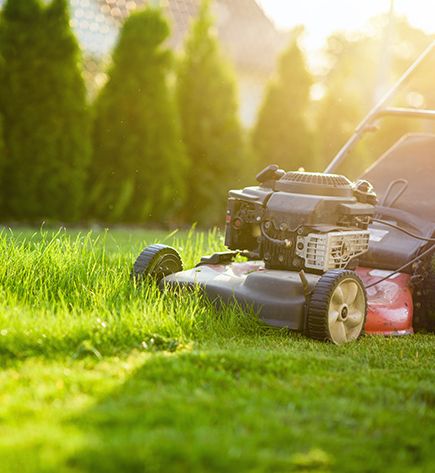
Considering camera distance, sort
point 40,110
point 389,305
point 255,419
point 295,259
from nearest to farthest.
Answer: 1. point 255,419
2. point 295,259
3. point 389,305
4. point 40,110

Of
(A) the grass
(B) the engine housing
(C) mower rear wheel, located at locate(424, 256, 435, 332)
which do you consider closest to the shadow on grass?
(A) the grass

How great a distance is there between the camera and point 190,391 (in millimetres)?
3510

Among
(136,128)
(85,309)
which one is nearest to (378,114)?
(85,309)

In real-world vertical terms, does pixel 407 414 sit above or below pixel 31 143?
below

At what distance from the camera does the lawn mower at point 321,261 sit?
4.83 meters

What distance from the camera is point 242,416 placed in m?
3.19

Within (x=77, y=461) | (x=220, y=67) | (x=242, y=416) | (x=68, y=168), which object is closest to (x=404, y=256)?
(x=242, y=416)

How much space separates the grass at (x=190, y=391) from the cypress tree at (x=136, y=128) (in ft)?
19.6

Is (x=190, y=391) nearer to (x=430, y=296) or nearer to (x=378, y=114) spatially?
(x=430, y=296)

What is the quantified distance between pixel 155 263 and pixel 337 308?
1.16 m

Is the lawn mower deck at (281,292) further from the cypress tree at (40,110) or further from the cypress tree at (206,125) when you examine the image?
the cypress tree at (206,125)

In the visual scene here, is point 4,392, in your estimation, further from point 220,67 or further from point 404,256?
point 220,67

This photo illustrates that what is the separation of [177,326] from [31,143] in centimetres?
626

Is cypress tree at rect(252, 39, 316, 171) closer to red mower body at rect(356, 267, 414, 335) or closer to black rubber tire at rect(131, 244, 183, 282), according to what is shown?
red mower body at rect(356, 267, 414, 335)
